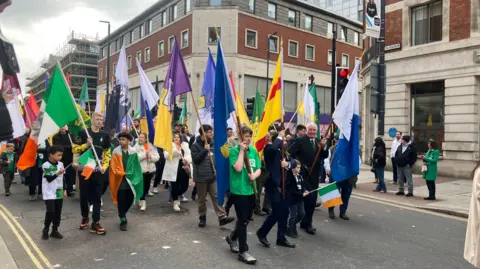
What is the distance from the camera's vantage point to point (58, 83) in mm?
6516

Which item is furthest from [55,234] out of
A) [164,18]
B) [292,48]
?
[164,18]

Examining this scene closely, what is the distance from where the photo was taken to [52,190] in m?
6.32

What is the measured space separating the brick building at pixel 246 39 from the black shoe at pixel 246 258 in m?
27.7

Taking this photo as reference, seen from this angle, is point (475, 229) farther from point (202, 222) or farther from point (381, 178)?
point (381, 178)

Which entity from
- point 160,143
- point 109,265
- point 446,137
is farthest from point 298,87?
point 109,265

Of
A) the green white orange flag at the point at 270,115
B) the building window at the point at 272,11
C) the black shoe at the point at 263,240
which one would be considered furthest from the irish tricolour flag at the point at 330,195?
the building window at the point at 272,11

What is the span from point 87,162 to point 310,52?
35.3m

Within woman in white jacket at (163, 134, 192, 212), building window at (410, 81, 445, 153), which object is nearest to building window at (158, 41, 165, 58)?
building window at (410, 81, 445, 153)

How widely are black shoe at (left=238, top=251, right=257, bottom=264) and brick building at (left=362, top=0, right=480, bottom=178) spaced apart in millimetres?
13981

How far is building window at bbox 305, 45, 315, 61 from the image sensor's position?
39.1 meters

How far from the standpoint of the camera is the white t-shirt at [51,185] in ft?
20.7

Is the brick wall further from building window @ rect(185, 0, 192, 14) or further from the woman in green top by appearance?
building window @ rect(185, 0, 192, 14)

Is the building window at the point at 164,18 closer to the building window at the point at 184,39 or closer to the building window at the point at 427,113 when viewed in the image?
the building window at the point at 184,39

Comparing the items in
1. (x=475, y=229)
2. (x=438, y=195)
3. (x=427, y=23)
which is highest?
(x=427, y=23)
